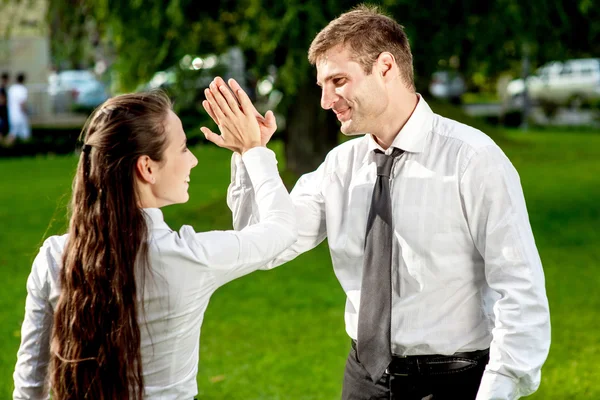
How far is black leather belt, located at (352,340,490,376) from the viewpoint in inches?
114

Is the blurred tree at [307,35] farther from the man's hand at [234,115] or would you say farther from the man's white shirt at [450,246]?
the man's hand at [234,115]

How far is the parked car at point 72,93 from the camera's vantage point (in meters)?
29.8

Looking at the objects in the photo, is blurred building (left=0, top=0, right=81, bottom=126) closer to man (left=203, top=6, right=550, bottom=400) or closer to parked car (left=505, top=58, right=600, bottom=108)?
parked car (left=505, top=58, right=600, bottom=108)

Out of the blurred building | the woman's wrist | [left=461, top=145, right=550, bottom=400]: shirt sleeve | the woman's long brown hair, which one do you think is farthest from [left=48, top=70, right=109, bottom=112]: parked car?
the woman's long brown hair

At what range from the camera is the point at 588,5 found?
9859 mm

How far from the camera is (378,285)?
9.50 ft

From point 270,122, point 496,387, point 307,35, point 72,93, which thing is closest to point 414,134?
point 270,122

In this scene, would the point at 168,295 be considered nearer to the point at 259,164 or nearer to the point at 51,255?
the point at 51,255

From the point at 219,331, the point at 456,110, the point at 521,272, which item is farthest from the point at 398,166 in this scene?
the point at 456,110

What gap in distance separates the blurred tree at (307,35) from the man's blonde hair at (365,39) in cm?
635

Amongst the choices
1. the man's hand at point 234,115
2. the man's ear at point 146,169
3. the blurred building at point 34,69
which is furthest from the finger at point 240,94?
the blurred building at point 34,69

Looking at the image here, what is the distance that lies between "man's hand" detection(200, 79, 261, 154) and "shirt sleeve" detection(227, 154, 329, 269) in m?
0.19

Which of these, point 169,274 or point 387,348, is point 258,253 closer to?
Answer: point 169,274

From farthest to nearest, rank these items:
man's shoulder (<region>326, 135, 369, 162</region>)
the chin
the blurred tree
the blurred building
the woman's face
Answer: the blurred building, the blurred tree, man's shoulder (<region>326, 135, 369, 162</region>), the chin, the woman's face
